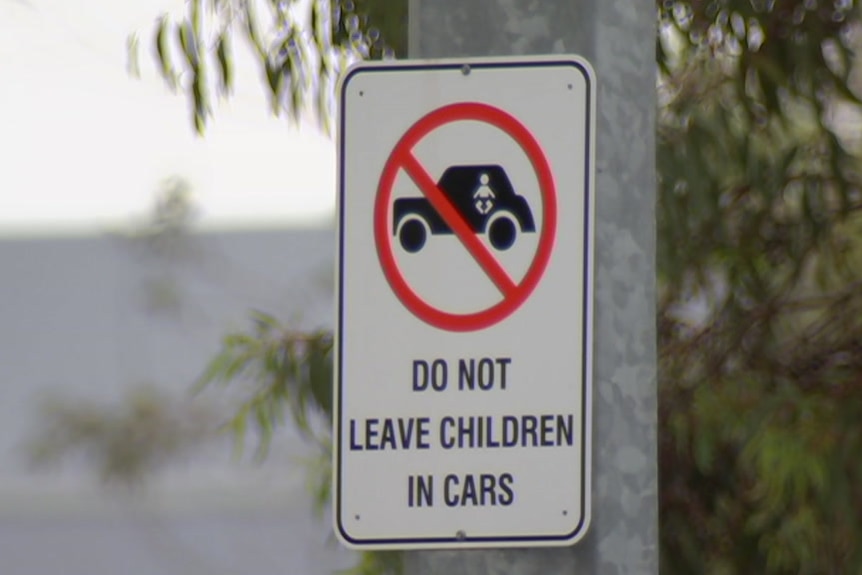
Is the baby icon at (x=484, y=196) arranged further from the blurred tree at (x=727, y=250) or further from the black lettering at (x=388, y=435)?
the blurred tree at (x=727, y=250)

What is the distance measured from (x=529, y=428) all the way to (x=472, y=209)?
0.26 m

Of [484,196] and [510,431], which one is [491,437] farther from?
[484,196]

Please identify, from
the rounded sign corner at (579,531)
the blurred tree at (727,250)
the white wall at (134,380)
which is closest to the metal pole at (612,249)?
the rounded sign corner at (579,531)

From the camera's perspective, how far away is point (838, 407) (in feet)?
15.9

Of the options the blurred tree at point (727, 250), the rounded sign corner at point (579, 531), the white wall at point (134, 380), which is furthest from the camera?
the white wall at point (134, 380)

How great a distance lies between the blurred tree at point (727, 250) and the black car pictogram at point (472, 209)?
2.72 m

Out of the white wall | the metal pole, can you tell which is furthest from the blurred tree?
the white wall

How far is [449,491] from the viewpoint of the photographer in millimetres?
2229

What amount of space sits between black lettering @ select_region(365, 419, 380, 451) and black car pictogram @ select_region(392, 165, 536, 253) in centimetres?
20

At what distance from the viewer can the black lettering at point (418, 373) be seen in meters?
2.25

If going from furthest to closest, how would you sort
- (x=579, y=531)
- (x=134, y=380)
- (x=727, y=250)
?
1. (x=134, y=380)
2. (x=727, y=250)
3. (x=579, y=531)

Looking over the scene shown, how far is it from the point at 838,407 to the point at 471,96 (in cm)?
279

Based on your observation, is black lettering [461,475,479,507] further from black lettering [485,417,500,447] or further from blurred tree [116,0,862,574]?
blurred tree [116,0,862,574]

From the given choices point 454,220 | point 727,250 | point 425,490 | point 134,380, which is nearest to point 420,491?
point 425,490
